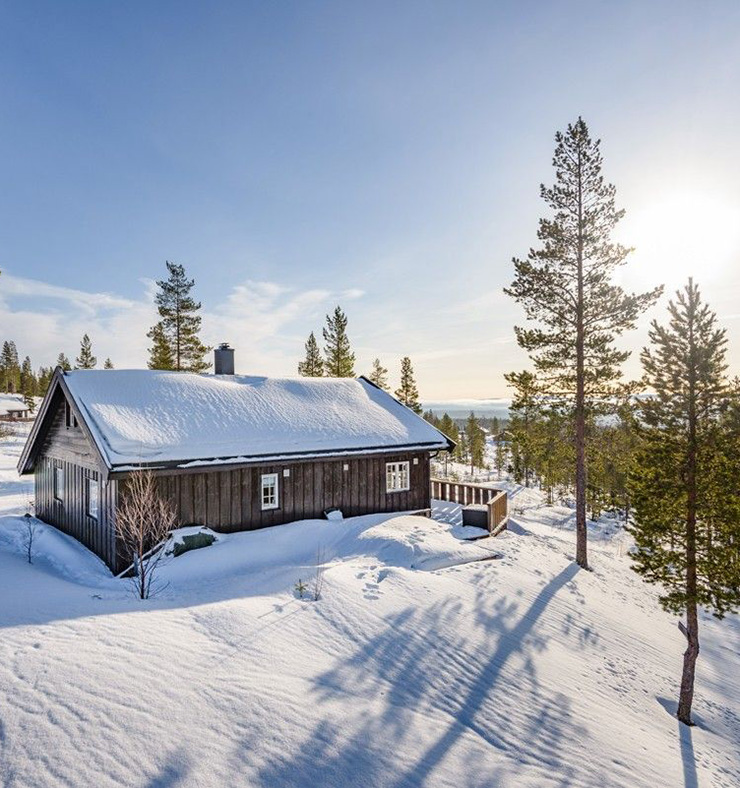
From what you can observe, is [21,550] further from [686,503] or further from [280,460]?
[686,503]

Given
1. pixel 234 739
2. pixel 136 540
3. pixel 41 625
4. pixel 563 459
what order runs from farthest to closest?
pixel 563 459
pixel 136 540
pixel 41 625
pixel 234 739

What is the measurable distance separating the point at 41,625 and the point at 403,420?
43.5 feet

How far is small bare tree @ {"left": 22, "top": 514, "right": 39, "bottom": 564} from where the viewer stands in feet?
42.9

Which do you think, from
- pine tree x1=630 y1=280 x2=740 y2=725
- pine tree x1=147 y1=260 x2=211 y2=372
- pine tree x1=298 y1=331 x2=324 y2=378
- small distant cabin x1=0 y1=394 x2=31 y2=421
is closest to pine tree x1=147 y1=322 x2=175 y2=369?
pine tree x1=147 y1=260 x2=211 y2=372

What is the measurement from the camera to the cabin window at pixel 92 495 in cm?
1271

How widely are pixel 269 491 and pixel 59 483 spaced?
7.64 metres

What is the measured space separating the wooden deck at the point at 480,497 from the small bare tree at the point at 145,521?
1055 cm

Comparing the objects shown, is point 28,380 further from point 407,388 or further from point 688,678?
point 688,678

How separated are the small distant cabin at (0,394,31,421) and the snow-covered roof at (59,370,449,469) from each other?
5452cm

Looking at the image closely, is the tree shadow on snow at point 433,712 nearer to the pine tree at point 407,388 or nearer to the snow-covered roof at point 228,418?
the snow-covered roof at point 228,418

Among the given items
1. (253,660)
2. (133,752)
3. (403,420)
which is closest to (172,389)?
(403,420)

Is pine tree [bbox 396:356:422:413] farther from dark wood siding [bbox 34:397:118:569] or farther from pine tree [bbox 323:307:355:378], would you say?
dark wood siding [bbox 34:397:118:569]

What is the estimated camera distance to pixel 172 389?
15078 mm

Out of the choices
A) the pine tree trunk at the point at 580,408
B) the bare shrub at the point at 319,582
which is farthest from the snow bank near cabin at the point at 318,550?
the pine tree trunk at the point at 580,408
